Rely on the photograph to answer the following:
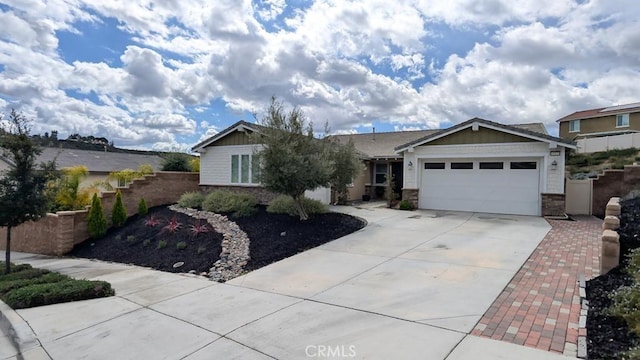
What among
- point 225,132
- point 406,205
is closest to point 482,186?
point 406,205

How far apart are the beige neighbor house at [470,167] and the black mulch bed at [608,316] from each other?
6.33 meters

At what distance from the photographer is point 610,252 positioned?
576 cm

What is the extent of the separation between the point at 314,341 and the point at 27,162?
838 cm

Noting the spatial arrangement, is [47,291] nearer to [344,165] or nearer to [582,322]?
[582,322]

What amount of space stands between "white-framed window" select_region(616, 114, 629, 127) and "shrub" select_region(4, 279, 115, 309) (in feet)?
142

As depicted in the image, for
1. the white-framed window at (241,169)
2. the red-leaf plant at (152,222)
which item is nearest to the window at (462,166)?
the white-framed window at (241,169)

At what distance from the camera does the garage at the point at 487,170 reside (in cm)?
1309

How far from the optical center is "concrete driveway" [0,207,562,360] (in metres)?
4.00

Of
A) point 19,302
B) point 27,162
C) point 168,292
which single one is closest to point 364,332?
point 168,292

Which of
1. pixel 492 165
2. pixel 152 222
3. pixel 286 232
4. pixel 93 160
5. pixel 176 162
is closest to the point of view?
pixel 286 232

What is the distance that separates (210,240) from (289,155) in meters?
3.17

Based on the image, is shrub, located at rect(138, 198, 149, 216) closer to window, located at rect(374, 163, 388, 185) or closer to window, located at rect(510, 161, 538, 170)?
window, located at rect(374, 163, 388, 185)

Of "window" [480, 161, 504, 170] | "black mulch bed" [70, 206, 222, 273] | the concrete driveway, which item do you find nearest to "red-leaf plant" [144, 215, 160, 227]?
"black mulch bed" [70, 206, 222, 273]

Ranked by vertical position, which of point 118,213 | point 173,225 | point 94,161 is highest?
point 94,161
